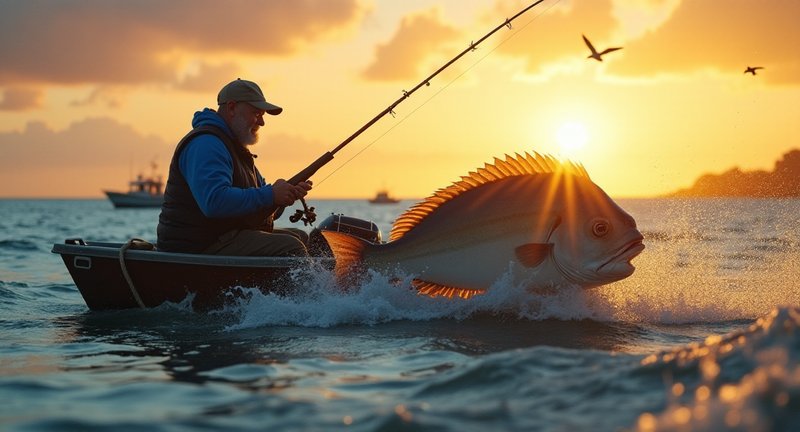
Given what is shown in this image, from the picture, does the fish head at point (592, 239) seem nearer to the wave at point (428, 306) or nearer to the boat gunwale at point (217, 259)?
the wave at point (428, 306)

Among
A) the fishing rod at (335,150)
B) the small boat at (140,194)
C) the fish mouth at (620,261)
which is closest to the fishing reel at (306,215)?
the fishing rod at (335,150)

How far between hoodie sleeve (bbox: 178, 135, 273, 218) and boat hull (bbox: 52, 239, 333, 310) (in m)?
0.45

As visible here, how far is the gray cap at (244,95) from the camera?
26.5ft

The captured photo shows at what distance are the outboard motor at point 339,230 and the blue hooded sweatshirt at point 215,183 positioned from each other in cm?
82

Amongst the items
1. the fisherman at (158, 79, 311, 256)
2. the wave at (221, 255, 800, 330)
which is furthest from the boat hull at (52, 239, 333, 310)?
the fisherman at (158, 79, 311, 256)

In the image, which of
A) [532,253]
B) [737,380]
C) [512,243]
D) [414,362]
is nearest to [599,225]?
[532,253]

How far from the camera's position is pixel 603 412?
3604mm

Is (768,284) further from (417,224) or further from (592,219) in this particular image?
(417,224)

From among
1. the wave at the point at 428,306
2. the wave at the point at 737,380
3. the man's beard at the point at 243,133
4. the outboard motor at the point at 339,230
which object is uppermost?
the man's beard at the point at 243,133

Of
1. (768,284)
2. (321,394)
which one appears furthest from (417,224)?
(768,284)

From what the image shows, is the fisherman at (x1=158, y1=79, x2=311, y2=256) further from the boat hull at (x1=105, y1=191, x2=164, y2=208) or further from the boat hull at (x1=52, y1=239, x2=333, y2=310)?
the boat hull at (x1=105, y1=191, x2=164, y2=208)

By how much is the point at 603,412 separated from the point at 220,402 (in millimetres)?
1891

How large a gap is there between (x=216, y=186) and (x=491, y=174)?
2313 millimetres

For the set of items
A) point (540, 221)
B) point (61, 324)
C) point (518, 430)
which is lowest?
point (518, 430)
